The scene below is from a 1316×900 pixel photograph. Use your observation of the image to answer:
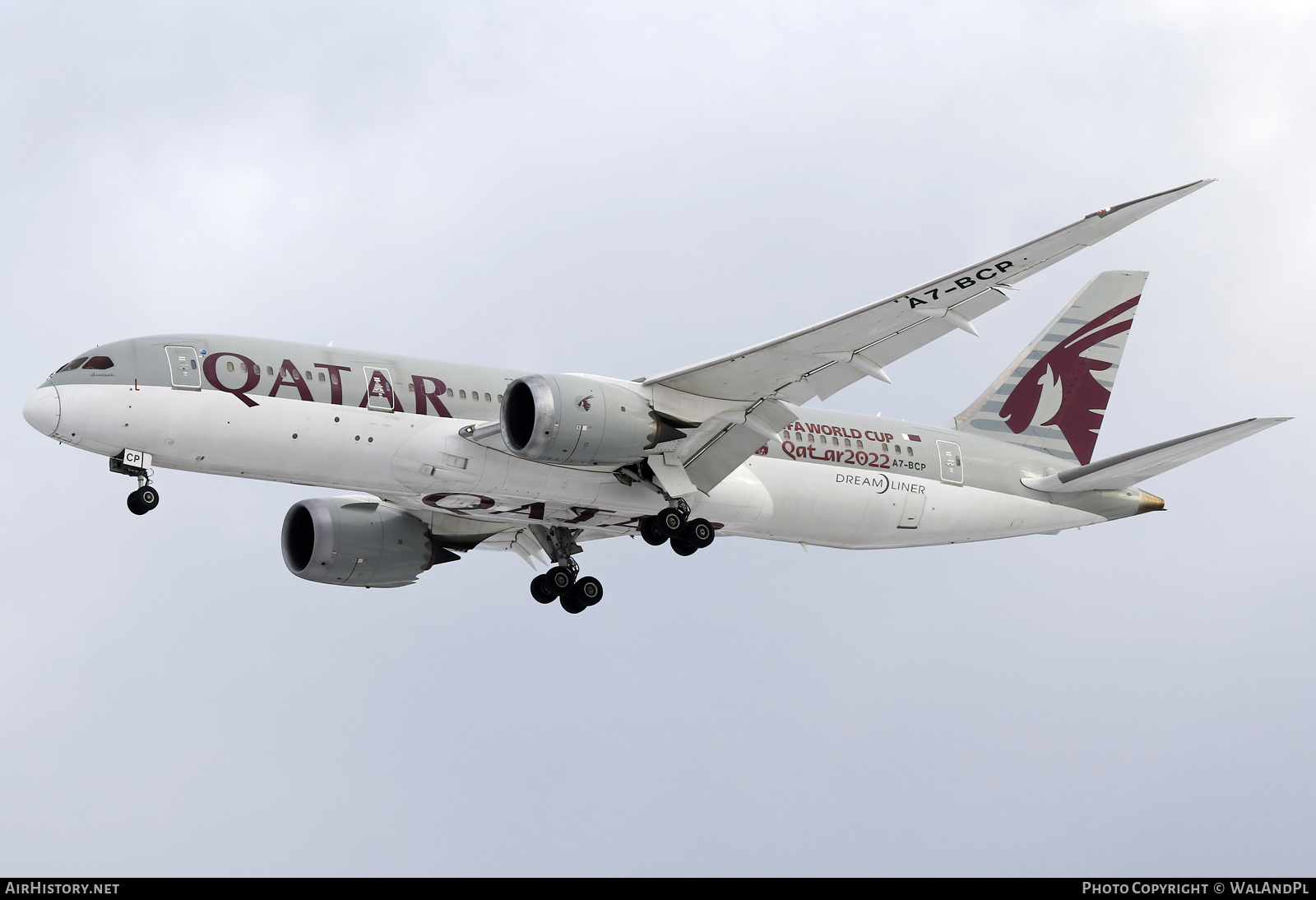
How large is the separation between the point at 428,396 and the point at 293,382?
267cm

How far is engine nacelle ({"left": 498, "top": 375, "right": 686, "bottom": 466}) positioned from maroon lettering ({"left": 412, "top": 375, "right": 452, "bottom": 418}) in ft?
5.05

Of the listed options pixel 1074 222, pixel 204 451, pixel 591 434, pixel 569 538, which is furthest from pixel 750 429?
pixel 204 451

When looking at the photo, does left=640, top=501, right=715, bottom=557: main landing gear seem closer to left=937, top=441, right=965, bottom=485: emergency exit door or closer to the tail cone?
left=937, top=441, right=965, bottom=485: emergency exit door

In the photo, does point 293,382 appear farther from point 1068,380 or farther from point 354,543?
point 1068,380

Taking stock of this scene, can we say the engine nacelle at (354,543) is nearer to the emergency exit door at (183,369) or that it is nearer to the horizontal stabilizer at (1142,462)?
the emergency exit door at (183,369)

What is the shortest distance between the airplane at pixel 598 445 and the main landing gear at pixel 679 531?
0.21 ft

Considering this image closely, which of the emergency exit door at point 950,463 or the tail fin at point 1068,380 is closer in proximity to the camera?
the emergency exit door at point 950,463

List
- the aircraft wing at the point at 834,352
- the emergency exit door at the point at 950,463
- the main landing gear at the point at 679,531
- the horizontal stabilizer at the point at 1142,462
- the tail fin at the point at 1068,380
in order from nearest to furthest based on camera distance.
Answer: the aircraft wing at the point at 834,352 < the horizontal stabilizer at the point at 1142,462 < the main landing gear at the point at 679,531 < the emergency exit door at the point at 950,463 < the tail fin at the point at 1068,380

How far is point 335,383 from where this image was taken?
97.5 ft

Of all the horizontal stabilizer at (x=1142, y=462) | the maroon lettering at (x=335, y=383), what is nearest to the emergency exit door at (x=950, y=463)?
the horizontal stabilizer at (x=1142, y=462)

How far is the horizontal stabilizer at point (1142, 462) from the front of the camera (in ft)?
103

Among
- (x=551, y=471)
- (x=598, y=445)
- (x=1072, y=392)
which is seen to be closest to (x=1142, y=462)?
(x=1072, y=392)

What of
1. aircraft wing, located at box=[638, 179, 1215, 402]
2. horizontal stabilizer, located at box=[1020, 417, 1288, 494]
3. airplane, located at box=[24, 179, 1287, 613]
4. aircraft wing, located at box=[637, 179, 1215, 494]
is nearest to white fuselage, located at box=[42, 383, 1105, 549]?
airplane, located at box=[24, 179, 1287, 613]

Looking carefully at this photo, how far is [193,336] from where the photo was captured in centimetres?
2944
